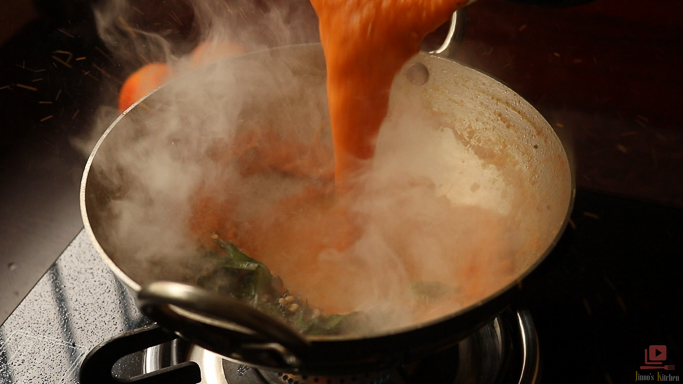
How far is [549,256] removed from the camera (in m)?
0.66

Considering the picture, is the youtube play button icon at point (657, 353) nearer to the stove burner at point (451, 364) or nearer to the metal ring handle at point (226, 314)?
the stove burner at point (451, 364)

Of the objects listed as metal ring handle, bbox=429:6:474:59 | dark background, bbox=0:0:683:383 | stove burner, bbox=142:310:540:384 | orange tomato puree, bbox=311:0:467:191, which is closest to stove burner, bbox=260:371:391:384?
stove burner, bbox=142:310:540:384

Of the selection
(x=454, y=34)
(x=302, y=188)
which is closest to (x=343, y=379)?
(x=302, y=188)

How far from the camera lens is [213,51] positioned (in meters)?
1.38

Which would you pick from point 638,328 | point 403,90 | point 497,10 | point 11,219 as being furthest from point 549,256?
point 11,219

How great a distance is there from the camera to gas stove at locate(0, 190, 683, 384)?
861 mm

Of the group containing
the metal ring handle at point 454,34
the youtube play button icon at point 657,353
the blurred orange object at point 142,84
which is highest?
the metal ring handle at point 454,34

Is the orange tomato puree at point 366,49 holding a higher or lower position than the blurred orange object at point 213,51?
higher

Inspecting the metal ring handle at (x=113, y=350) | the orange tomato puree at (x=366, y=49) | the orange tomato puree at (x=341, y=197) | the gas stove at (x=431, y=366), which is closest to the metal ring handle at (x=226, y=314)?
the metal ring handle at (x=113, y=350)

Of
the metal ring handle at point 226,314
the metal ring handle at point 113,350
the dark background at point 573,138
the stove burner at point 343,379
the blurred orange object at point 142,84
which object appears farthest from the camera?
the blurred orange object at point 142,84

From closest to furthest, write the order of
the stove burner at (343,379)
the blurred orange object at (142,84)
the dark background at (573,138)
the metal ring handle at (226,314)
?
the metal ring handle at (226,314)
the stove burner at (343,379)
the dark background at (573,138)
the blurred orange object at (142,84)

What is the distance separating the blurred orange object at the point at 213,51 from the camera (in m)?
1.36

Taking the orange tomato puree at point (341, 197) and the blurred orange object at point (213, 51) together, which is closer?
the orange tomato puree at point (341, 197)

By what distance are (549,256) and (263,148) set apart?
72cm
